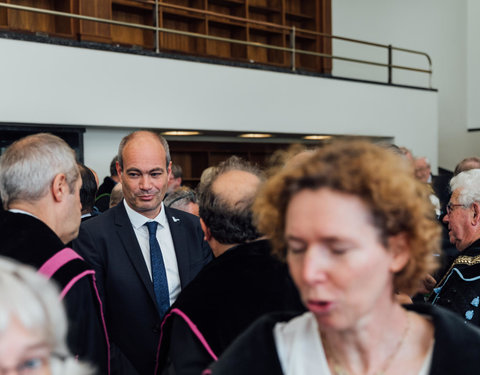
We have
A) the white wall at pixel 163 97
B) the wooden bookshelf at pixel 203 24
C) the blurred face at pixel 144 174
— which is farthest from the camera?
the wooden bookshelf at pixel 203 24

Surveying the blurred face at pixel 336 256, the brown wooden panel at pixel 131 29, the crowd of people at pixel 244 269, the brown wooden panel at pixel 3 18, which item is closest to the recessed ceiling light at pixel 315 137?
the brown wooden panel at pixel 131 29

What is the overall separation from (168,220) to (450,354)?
6.24 ft

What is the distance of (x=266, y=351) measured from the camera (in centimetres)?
132

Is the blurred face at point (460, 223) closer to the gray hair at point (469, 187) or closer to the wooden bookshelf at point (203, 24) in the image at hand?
the gray hair at point (469, 187)

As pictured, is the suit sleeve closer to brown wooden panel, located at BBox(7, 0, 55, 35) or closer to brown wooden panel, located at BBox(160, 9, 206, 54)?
brown wooden panel, located at BBox(7, 0, 55, 35)

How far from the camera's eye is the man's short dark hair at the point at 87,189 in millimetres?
3273

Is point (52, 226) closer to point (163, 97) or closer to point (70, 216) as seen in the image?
point (70, 216)

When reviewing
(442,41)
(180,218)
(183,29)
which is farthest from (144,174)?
(442,41)

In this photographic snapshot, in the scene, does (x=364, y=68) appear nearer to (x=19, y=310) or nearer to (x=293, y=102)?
(x=293, y=102)

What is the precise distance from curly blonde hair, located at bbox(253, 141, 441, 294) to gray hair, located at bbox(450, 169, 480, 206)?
1.47m

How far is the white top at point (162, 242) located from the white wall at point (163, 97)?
4204mm

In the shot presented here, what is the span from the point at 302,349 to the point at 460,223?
5.38 ft

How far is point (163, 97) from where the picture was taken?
781 centimetres

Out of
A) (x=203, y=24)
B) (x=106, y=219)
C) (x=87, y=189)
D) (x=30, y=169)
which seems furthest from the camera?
(x=203, y=24)
